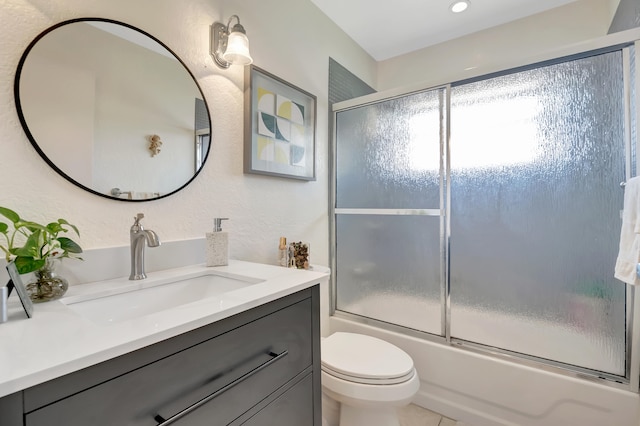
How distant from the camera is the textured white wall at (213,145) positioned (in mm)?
784

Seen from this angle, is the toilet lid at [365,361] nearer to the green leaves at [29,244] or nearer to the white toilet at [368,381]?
the white toilet at [368,381]

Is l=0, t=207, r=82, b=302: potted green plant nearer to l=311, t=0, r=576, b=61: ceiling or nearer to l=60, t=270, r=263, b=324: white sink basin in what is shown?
l=60, t=270, r=263, b=324: white sink basin

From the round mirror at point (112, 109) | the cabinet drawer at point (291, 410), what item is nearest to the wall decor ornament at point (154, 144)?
the round mirror at point (112, 109)

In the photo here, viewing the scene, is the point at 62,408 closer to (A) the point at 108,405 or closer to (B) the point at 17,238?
(A) the point at 108,405

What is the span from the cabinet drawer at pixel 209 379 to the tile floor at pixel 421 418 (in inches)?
42.9

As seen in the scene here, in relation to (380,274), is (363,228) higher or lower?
higher

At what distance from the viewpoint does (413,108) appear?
1.82m

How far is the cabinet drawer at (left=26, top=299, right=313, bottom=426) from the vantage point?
471 millimetres

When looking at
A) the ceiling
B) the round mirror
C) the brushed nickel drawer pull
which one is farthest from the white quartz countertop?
the ceiling

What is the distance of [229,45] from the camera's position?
3.96 ft

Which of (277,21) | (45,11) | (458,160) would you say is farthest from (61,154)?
(458,160)

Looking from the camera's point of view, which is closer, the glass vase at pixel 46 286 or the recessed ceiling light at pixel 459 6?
the glass vase at pixel 46 286

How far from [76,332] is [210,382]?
10.8 inches

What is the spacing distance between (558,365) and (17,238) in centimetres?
216
